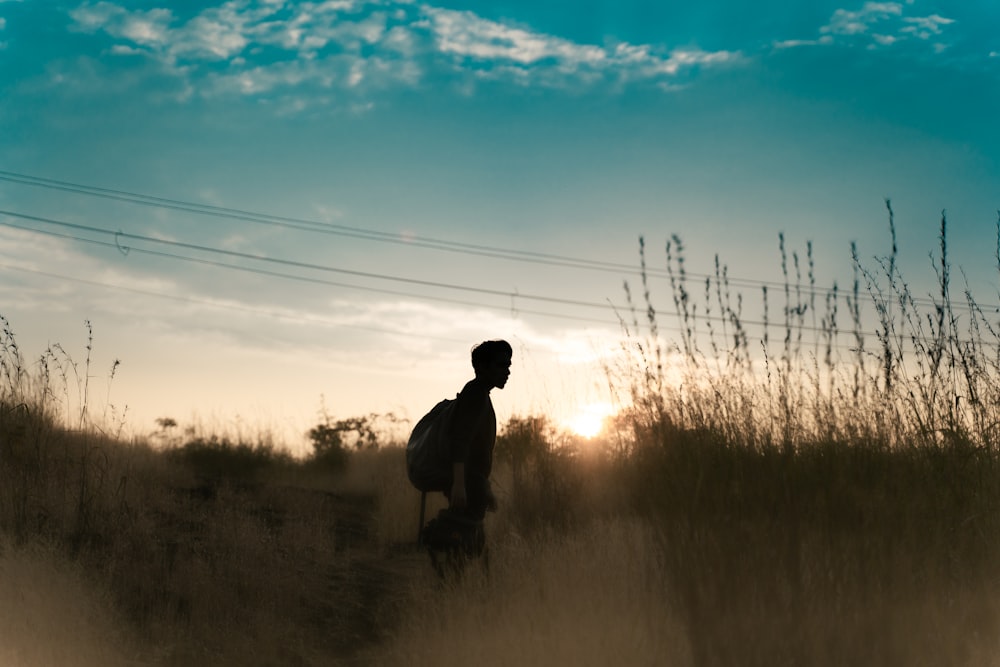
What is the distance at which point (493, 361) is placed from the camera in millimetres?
5754

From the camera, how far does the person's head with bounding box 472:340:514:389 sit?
5.75 meters

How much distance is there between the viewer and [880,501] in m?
4.18

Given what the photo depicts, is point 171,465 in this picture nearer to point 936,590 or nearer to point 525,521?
point 525,521

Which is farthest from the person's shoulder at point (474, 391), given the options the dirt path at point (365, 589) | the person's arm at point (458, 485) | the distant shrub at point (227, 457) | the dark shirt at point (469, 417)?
the distant shrub at point (227, 457)

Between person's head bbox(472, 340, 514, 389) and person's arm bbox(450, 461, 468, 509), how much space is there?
0.63 metres

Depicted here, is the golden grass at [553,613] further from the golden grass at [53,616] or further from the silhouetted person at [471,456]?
the golden grass at [53,616]

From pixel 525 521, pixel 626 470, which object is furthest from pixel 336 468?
pixel 626 470

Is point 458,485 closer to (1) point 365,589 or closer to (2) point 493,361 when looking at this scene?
(2) point 493,361

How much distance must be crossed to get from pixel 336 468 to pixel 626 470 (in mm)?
12074

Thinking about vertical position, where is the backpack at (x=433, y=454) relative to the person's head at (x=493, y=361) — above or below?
below

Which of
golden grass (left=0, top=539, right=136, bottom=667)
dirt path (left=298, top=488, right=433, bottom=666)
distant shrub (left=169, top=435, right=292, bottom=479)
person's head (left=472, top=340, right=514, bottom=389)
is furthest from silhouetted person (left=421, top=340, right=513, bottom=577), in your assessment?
distant shrub (left=169, top=435, right=292, bottom=479)

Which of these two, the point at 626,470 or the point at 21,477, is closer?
the point at 626,470

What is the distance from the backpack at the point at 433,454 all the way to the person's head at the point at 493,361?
34 cm

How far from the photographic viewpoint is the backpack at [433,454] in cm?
588
